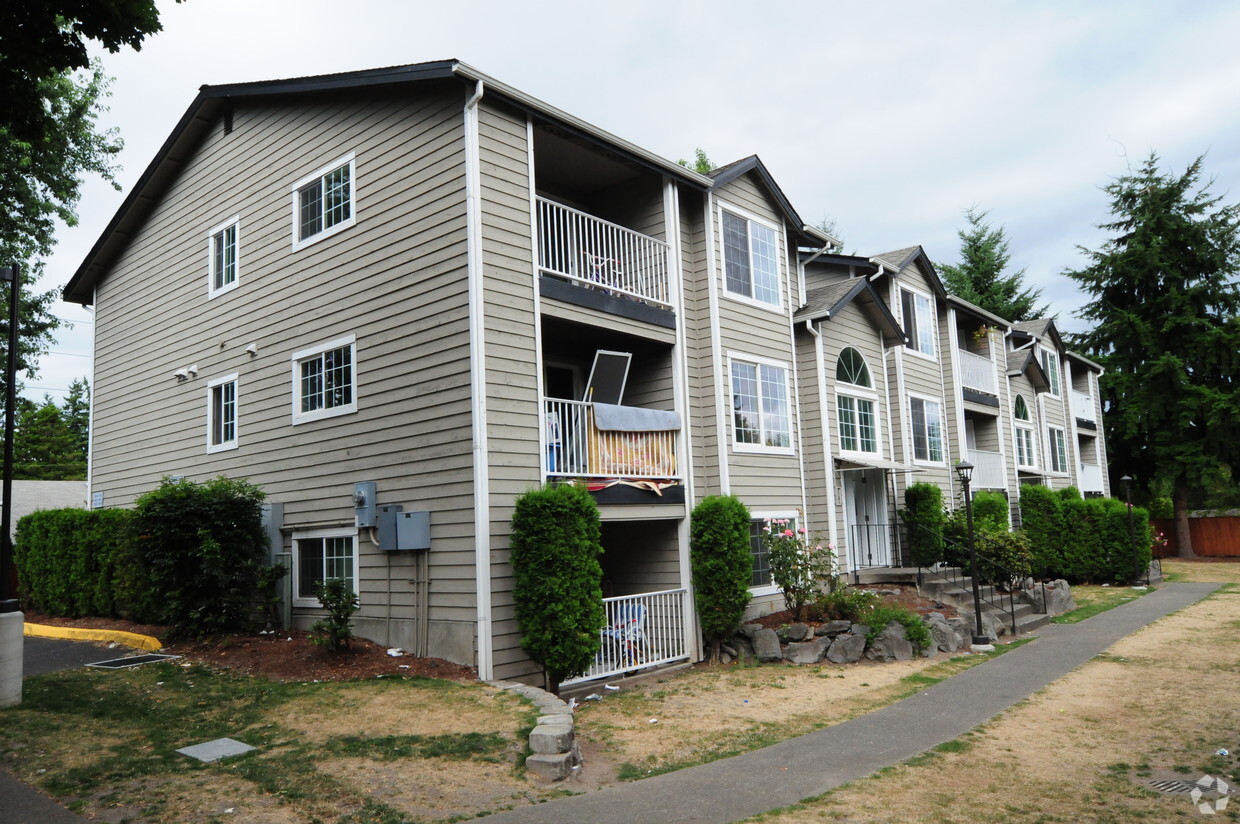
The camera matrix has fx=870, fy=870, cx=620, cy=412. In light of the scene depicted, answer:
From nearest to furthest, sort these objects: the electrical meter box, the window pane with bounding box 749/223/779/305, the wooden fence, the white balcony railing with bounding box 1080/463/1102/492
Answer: the electrical meter box, the window pane with bounding box 749/223/779/305, the white balcony railing with bounding box 1080/463/1102/492, the wooden fence

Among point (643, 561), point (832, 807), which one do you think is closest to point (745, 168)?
point (643, 561)

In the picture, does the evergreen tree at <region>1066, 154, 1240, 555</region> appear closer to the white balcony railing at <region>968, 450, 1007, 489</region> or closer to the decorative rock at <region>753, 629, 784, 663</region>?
the white balcony railing at <region>968, 450, 1007, 489</region>

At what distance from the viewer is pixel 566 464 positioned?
1205 centimetres

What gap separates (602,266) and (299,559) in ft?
22.1

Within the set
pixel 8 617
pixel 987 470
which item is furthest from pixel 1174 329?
pixel 8 617

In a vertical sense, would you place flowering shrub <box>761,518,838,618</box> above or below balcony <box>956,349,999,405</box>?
below

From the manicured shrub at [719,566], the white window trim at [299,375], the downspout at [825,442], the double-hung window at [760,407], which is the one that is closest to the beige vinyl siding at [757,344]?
the double-hung window at [760,407]

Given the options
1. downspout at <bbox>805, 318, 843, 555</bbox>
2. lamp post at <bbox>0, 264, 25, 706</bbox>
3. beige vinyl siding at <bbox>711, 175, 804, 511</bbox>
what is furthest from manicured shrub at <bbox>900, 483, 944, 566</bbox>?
lamp post at <bbox>0, 264, 25, 706</bbox>

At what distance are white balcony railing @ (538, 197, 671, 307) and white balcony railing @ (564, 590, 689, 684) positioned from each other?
4721mm

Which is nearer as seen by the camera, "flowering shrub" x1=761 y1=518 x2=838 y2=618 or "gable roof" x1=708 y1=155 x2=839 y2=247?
"flowering shrub" x1=761 y1=518 x2=838 y2=618

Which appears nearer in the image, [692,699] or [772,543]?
[692,699]

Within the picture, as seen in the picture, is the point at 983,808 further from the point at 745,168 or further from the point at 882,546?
the point at 882,546

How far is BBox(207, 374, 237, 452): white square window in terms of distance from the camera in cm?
1555

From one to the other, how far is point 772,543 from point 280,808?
9585 millimetres
